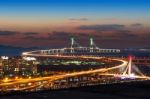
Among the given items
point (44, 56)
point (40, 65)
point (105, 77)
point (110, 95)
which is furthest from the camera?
point (44, 56)

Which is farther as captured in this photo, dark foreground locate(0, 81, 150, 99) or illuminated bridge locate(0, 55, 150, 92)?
illuminated bridge locate(0, 55, 150, 92)

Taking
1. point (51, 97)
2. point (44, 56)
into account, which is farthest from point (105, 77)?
point (44, 56)

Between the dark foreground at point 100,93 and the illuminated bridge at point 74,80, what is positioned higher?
the illuminated bridge at point 74,80

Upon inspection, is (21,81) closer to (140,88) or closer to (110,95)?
(110,95)

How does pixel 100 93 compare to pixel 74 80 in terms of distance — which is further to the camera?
pixel 74 80

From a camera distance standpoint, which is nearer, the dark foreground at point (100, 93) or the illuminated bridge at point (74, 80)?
the dark foreground at point (100, 93)

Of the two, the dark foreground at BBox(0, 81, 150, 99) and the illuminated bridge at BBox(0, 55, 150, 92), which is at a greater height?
the illuminated bridge at BBox(0, 55, 150, 92)

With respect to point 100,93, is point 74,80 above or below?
above

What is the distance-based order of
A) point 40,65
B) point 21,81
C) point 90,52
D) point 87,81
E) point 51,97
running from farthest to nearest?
point 90,52
point 40,65
point 87,81
point 21,81
point 51,97
